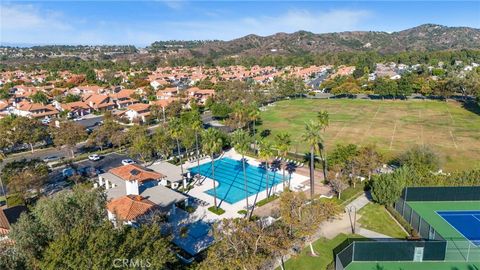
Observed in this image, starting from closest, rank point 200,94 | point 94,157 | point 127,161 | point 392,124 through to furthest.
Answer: point 127,161 < point 94,157 < point 392,124 < point 200,94

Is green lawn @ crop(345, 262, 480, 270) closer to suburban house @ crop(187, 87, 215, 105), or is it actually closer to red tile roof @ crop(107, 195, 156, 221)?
red tile roof @ crop(107, 195, 156, 221)

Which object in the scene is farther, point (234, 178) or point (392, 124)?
point (392, 124)

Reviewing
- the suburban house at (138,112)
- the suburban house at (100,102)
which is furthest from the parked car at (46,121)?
the suburban house at (138,112)

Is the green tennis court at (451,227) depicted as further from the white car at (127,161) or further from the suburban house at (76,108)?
the suburban house at (76,108)

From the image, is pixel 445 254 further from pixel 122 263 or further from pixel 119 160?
pixel 119 160

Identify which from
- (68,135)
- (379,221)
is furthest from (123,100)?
(379,221)

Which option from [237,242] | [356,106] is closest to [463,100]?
[356,106]

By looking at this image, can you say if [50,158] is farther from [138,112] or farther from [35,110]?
[35,110]
